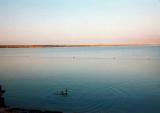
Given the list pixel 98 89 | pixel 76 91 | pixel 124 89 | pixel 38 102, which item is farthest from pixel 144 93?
pixel 38 102

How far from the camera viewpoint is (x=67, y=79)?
22438 mm

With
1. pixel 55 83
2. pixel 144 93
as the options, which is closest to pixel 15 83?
pixel 55 83

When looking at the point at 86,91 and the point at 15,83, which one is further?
the point at 15,83

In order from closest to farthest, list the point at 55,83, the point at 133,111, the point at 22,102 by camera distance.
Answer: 1. the point at 133,111
2. the point at 22,102
3. the point at 55,83

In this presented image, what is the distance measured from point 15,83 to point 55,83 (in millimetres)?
3038

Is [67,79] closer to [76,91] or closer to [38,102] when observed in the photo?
[76,91]

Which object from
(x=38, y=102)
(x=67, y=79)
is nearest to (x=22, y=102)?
(x=38, y=102)

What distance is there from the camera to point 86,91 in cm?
1742

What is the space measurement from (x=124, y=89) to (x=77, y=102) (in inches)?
184

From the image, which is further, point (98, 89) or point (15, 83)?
point (15, 83)

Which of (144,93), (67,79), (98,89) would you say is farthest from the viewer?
(67,79)

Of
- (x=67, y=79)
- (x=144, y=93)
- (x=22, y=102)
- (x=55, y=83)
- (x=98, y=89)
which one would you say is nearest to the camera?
(x=22, y=102)

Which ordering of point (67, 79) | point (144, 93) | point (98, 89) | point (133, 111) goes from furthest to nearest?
point (67, 79)
point (98, 89)
point (144, 93)
point (133, 111)

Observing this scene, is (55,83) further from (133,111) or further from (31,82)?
(133,111)
